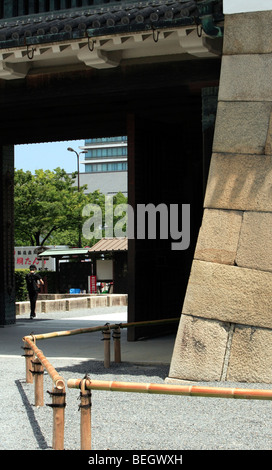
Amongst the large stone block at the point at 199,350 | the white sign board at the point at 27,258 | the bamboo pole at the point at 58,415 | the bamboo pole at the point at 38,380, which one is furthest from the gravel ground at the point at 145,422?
the white sign board at the point at 27,258

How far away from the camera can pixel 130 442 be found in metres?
6.86

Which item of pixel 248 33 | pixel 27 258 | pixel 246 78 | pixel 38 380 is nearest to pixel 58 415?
pixel 38 380

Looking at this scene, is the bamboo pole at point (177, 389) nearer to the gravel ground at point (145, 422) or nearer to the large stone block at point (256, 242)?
the gravel ground at point (145, 422)

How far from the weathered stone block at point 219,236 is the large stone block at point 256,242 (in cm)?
9

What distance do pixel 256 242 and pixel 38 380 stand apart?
136 inches

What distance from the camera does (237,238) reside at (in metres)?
9.90

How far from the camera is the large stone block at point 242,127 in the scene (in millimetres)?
10109

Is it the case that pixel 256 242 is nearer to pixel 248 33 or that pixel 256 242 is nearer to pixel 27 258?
pixel 248 33

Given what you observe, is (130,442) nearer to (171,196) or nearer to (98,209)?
(171,196)

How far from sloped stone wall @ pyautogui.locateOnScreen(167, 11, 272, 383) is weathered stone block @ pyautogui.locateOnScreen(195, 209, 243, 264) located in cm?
1

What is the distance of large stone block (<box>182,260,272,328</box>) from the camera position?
9.57 metres

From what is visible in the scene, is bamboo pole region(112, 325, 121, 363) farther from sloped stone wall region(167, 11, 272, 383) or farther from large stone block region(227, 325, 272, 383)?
large stone block region(227, 325, 272, 383)

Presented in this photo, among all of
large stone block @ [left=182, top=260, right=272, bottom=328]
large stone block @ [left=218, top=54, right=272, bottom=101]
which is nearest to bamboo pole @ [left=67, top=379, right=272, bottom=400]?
large stone block @ [left=182, top=260, right=272, bottom=328]

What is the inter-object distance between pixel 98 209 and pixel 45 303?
3550cm
